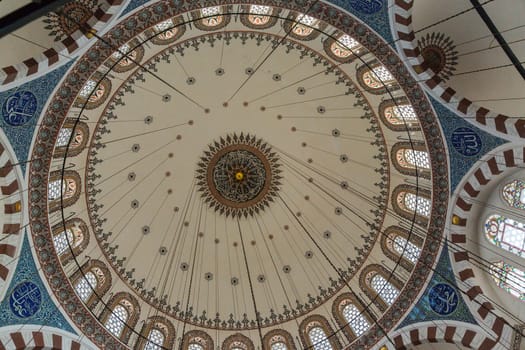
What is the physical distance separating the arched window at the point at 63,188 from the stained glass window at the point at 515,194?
35.1 feet

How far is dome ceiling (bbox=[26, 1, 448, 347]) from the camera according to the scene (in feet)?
36.4

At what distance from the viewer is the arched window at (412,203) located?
1139cm

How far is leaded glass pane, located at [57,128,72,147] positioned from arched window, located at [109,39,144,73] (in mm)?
1989

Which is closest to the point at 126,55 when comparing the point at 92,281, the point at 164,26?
the point at 164,26

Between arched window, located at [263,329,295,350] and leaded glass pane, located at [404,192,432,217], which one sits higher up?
leaded glass pane, located at [404,192,432,217]

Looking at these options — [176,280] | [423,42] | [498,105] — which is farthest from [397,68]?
[176,280]

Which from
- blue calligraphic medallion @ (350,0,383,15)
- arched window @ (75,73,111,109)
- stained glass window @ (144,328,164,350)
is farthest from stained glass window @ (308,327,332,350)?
arched window @ (75,73,111,109)

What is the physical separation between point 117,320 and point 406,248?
28.0 ft

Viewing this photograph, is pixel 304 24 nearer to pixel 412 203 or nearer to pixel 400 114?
pixel 400 114

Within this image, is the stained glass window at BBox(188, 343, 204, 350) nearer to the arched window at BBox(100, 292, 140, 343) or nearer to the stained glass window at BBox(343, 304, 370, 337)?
the arched window at BBox(100, 292, 140, 343)

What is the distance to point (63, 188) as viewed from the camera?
11531mm

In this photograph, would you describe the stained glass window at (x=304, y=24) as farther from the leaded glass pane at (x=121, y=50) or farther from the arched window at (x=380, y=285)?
the arched window at (x=380, y=285)

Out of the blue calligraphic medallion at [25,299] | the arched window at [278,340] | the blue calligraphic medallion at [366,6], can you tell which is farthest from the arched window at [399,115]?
the blue calligraphic medallion at [25,299]

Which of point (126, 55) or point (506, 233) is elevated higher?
point (126, 55)
